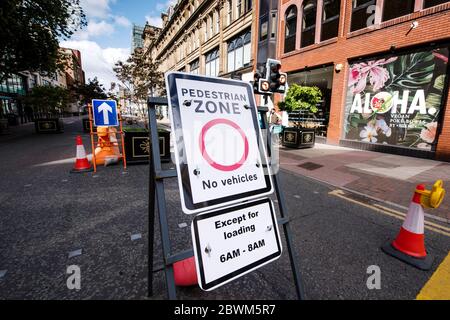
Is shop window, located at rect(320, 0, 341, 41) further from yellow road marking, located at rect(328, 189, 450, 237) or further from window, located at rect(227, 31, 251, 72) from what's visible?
yellow road marking, located at rect(328, 189, 450, 237)

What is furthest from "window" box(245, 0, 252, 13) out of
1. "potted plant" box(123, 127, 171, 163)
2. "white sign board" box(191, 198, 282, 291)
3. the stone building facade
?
"white sign board" box(191, 198, 282, 291)

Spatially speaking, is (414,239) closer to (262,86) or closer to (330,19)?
(262,86)

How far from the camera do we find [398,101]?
29.9 feet

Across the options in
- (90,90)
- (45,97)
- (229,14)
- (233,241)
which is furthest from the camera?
(90,90)

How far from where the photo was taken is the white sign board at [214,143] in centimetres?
134

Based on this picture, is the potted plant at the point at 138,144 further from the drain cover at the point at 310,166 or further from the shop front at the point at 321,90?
the shop front at the point at 321,90

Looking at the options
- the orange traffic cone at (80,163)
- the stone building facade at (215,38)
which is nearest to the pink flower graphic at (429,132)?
the stone building facade at (215,38)

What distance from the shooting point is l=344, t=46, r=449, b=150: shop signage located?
8.16 m

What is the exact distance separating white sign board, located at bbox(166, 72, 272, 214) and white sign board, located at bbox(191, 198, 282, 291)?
3.4 inches

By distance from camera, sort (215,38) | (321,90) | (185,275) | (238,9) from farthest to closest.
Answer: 1. (215,38)
2. (238,9)
3. (321,90)
4. (185,275)

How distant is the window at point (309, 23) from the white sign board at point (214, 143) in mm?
13495

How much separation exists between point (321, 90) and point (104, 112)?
11.3m

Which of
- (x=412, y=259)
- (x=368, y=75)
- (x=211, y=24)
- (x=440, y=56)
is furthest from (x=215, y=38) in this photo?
(x=412, y=259)
